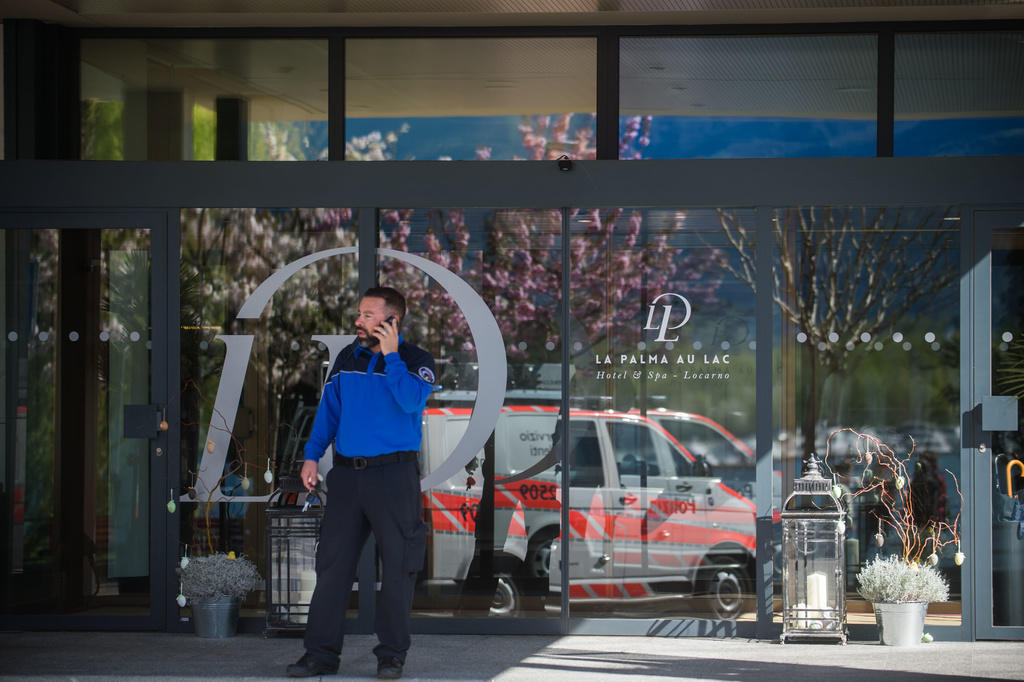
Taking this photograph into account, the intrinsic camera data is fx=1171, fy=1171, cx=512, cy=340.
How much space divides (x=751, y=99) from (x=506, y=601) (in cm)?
306

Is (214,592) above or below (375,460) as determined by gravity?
below

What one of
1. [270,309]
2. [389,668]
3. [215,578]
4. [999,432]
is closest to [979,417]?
[999,432]

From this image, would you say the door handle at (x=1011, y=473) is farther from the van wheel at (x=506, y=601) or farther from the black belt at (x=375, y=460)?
the black belt at (x=375, y=460)

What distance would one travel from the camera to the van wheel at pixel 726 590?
6309 mm

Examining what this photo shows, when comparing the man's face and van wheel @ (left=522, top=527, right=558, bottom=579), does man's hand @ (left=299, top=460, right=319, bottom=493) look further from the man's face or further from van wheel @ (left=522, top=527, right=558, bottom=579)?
van wheel @ (left=522, top=527, right=558, bottom=579)

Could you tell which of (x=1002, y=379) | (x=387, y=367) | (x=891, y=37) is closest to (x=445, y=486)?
(x=387, y=367)

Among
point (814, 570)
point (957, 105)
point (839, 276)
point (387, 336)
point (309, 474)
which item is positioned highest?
point (957, 105)

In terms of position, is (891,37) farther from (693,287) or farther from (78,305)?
(78,305)

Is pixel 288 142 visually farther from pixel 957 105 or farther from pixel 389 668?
pixel 957 105

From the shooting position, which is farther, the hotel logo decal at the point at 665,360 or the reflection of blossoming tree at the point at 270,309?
the reflection of blossoming tree at the point at 270,309

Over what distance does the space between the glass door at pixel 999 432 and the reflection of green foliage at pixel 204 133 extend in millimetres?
4186

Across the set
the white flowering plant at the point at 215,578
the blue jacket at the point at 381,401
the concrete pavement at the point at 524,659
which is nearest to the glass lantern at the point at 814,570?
the concrete pavement at the point at 524,659

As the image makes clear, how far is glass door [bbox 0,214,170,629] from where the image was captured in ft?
21.1

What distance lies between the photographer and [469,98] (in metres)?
6.52
